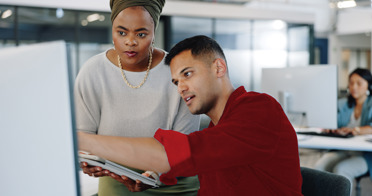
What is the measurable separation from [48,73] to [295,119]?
2.80m

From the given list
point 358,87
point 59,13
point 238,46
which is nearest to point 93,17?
point 59,13

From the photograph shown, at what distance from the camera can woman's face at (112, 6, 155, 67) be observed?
1.27m

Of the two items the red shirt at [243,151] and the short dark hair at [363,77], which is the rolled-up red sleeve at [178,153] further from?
the short dark hair at [363,77]

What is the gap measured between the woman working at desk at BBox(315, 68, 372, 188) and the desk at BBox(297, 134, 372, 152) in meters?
0.18

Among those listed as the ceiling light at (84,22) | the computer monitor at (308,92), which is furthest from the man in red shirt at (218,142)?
the ceiling light at (84,22)

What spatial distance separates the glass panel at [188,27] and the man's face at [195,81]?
7.76 m

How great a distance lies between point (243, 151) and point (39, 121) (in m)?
0.58

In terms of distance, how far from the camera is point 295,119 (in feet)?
9.98

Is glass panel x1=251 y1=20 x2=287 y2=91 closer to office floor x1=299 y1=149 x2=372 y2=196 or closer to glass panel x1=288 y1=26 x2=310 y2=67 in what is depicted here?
glass panel x1=288 y1=26 x2=310 y2=67

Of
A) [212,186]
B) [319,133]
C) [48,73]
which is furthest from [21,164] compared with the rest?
[319,133]

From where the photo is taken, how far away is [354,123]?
11.8 feet

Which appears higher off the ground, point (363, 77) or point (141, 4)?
point (141, 4)

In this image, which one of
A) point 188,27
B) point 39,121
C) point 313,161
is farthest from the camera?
point 188,27

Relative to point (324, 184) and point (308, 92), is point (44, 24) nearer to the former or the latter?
point (308, 92)
